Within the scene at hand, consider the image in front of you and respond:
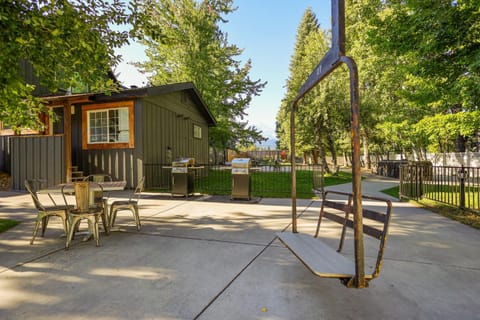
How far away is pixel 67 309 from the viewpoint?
212 cm

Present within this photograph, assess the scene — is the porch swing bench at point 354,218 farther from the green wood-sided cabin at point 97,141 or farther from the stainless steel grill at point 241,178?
the green wood-sided cabin at point 97,141

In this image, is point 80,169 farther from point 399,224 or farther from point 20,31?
point 399,224

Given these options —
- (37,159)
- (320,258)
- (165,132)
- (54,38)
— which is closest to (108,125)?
(165,132)

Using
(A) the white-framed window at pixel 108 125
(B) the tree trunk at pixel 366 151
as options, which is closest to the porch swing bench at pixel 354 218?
(A) the white-framed window at pixel 108 125

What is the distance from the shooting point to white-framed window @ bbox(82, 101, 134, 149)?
962 cm

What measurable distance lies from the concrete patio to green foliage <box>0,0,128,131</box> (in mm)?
2726

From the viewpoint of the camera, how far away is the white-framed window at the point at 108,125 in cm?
962

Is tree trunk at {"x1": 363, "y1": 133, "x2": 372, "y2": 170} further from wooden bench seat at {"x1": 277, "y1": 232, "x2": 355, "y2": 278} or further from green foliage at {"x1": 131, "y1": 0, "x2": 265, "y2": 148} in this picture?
wooden bench seat at {"x1": 277, "y1": 232, "x2": 355, "y2": 278}

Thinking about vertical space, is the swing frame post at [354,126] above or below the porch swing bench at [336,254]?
above

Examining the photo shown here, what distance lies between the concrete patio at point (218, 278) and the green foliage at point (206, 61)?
13.9m

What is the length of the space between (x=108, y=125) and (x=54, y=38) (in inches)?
253

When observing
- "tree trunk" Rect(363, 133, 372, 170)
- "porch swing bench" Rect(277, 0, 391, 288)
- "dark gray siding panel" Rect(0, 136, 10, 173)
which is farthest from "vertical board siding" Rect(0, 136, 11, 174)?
"tree trunk" Rect(363, 133, 372, 170)

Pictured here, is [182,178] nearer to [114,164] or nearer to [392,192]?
[114,164]

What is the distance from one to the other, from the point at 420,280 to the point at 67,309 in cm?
341
